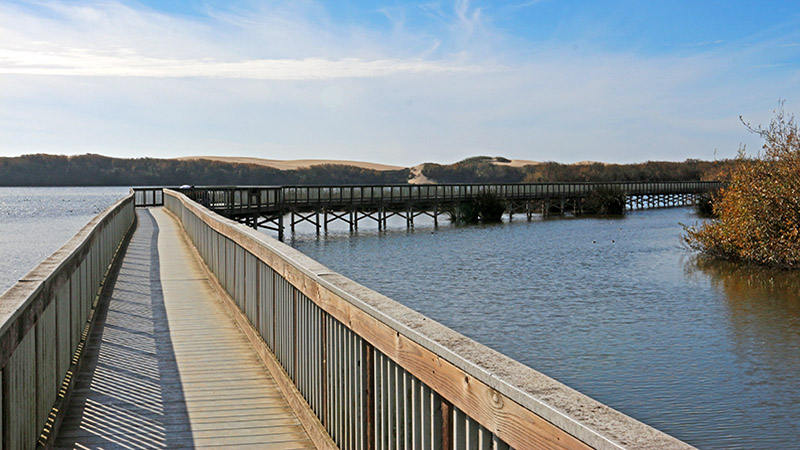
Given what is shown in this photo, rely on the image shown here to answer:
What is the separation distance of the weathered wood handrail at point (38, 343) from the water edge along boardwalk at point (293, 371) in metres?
0.01

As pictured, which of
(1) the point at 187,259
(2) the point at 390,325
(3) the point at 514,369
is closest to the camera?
(3) the point at 514,369

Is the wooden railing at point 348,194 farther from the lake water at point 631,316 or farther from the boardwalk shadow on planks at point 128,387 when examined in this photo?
the boardwalk shadow on planks at point 128,387

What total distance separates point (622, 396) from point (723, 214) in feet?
59.8

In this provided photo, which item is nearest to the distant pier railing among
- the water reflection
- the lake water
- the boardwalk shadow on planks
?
the lake water

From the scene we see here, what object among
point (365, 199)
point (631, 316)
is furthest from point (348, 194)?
point (631, 316)

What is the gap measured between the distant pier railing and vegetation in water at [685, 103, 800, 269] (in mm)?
27853

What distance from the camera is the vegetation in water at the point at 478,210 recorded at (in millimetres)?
61219

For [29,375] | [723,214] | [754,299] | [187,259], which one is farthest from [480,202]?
[29,375]

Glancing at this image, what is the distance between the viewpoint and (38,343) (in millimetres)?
4816

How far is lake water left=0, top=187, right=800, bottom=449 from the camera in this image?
468 inches

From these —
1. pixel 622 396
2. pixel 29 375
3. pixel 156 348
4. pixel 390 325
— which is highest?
pixel 390 325

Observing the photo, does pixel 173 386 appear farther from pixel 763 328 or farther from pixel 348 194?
pixel 348 194

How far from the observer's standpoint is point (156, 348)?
8.12 m

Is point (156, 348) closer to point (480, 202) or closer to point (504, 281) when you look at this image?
point (504, 281)
